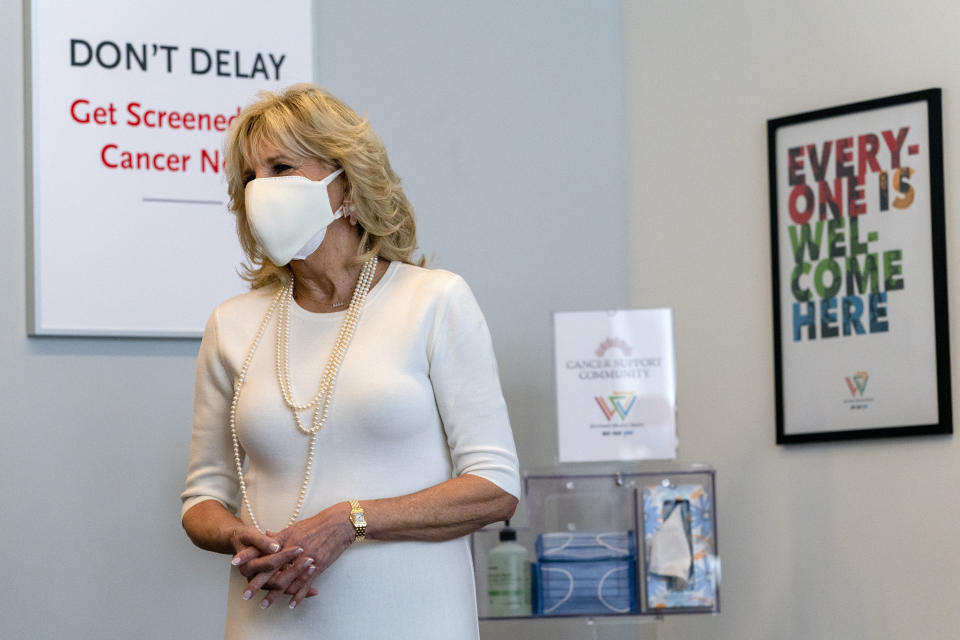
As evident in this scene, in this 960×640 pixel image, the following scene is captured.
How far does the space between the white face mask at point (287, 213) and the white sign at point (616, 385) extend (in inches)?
44.7

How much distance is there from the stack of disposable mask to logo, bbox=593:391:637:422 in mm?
282

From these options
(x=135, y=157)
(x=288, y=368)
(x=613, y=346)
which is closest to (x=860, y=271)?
(x=613, y=346)

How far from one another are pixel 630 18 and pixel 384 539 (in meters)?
2.20

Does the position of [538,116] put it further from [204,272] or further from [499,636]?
[499,636]

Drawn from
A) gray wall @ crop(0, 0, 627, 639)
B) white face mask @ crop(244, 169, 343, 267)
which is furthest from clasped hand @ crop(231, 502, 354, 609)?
gray wall @ crop(0, 0, 627, 639)

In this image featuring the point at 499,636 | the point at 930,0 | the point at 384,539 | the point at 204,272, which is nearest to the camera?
the point at 384,539

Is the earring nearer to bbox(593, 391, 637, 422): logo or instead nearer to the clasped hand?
the clasped hand

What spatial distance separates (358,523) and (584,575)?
1.19 metres

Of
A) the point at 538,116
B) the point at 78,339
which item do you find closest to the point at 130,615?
the point at 78,339

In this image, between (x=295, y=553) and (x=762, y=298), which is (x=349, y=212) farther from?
(x=762, y=298)

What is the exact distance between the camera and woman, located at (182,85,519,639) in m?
1.72

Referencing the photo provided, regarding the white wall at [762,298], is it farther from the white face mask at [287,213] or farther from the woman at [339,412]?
the white face mask at [287,213]

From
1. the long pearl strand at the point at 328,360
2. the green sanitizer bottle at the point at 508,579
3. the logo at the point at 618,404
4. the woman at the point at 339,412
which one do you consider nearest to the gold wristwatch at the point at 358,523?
the woman at the point at 339,412

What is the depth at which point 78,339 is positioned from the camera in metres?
2.84
